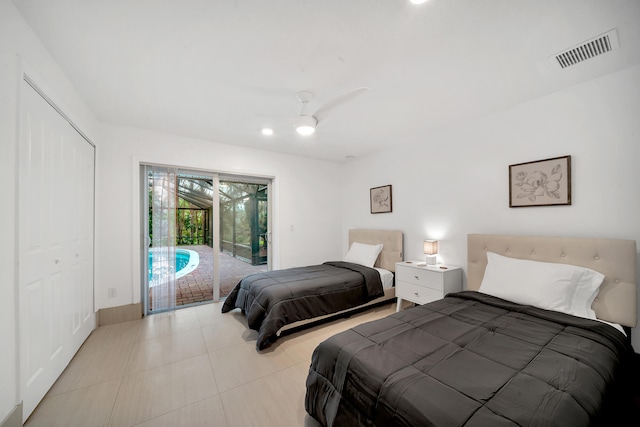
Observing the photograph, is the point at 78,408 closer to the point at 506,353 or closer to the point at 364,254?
the point at 506,353

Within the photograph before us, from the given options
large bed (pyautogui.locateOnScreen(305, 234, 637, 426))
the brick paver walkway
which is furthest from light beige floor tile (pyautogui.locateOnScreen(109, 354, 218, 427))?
the brick paver walkway

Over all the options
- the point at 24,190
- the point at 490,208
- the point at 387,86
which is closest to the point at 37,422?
the point at 24,190

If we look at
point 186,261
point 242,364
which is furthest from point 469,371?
point 186,261

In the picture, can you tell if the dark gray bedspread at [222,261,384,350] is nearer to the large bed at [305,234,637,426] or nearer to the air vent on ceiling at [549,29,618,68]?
the large bed at [305,234,637,426]

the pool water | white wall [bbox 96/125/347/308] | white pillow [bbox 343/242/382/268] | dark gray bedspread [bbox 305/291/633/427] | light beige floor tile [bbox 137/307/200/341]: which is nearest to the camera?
dark gray bedspread [bbox 305/291/633/427]

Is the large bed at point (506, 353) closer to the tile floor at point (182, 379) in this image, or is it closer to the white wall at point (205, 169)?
the tile floor at point (182, 379)

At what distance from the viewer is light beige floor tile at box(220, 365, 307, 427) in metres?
1.62

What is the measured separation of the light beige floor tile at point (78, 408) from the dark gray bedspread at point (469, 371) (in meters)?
1.46

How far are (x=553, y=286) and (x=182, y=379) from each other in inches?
124

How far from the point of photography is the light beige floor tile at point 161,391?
5.50 ft

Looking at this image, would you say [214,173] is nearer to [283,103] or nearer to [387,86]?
[283,103]

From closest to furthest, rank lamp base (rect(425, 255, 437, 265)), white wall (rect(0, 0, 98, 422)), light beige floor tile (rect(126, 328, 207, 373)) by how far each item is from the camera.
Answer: white wall (rect(0, 0, 98, 422)), light beige floor tile (rect(126, 328, 207, 373)), lamp base (rect(425, 255, 437, 265))

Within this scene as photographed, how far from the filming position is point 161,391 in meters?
1.89

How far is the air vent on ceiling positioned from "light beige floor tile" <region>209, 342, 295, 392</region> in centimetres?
337
